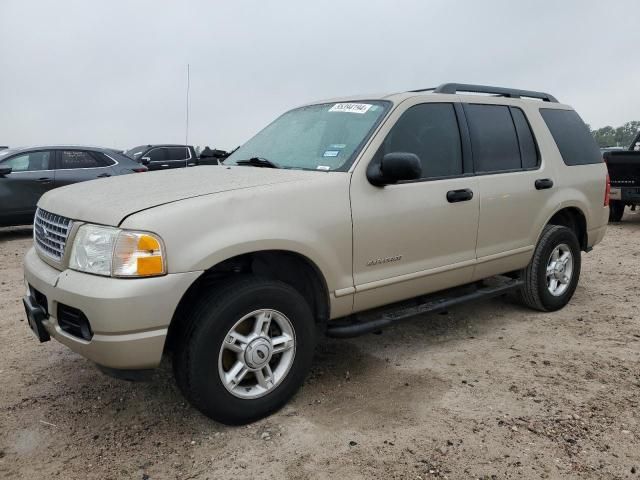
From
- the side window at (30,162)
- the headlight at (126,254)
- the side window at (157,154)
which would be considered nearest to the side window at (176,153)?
the side window at (157,154)

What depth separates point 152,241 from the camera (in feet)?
8.36

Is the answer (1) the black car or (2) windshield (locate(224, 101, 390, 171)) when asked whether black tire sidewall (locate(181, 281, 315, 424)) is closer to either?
(2) windshield (locate(224, 101, 390, 171))

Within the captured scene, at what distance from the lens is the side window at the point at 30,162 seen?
29.6 ft

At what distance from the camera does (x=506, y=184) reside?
165 inches

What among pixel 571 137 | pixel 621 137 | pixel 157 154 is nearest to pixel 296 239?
pixel 571 137

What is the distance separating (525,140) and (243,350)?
3030mm

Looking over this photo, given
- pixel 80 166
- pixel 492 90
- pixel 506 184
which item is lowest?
pixel 80 166

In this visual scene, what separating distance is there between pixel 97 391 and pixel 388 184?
2.21m

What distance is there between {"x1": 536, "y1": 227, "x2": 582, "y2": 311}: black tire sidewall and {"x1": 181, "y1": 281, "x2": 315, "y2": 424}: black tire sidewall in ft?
8.15

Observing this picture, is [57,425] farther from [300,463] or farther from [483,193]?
[483,193]

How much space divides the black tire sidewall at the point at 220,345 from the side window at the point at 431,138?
3.88ft

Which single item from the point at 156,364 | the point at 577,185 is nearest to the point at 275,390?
the point at 156,364

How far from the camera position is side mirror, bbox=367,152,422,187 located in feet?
10.4

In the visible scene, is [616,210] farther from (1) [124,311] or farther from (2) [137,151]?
(2) [137,151]
